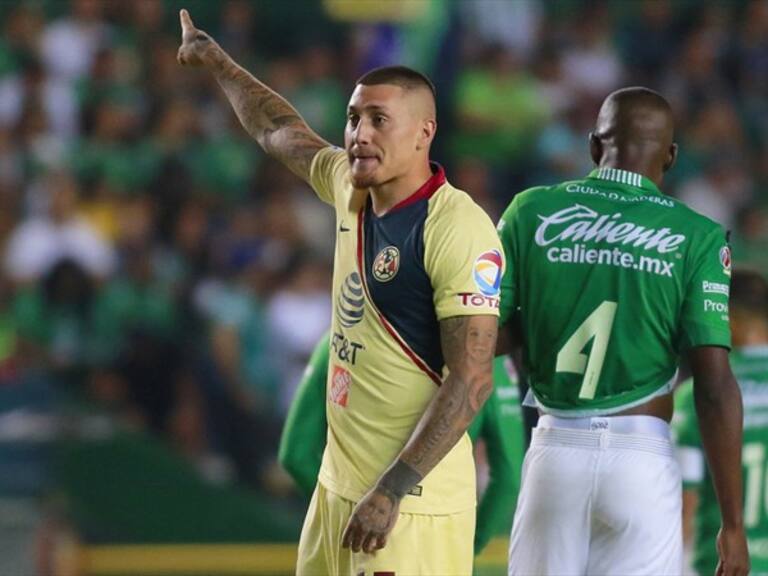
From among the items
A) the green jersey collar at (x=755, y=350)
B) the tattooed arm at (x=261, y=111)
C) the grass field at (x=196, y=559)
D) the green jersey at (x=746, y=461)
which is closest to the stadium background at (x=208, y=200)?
the grass field at (x=196, y=559)

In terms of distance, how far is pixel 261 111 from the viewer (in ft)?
16.3

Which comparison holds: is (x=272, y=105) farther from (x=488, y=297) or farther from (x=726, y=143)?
(x=726, y=143)

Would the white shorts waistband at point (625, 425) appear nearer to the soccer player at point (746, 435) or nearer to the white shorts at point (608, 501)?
the white shorts at point (608, 501)

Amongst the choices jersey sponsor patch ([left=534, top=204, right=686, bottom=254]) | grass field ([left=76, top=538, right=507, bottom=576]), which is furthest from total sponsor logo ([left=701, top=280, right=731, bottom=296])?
grass field ([left=76, top=538, right=507, bottom=576])

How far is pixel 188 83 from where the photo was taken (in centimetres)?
1153

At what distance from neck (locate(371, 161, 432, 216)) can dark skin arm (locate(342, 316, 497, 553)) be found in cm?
39

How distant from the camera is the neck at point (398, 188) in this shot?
13.6 ft

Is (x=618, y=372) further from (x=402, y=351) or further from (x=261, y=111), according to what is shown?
(x=261, y=111)

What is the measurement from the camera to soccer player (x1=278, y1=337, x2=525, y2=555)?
5.15 metres

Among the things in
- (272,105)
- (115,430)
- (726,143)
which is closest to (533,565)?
(272,105)

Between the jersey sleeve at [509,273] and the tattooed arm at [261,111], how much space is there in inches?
23.1

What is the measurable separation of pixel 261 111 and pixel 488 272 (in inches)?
50.5

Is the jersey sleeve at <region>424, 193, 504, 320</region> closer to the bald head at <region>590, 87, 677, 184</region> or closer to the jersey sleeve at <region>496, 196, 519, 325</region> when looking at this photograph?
the jersey sleeve at <region>496, 196, 519, 325</region>

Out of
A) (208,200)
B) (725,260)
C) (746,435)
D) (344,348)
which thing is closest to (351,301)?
(344,348)
